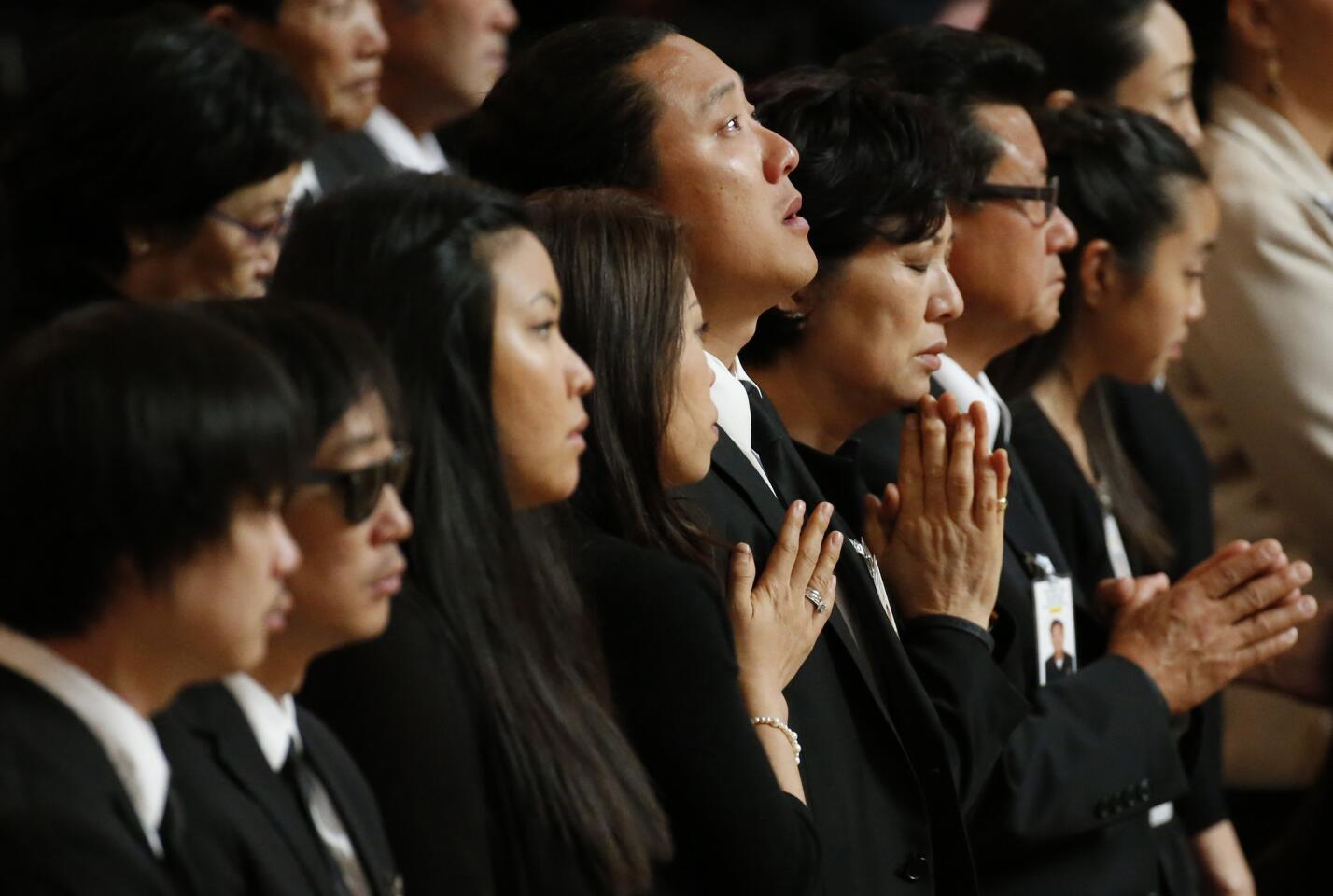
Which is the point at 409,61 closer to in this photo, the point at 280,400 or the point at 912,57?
the point at 912,57

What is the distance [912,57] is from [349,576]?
1.75 meters

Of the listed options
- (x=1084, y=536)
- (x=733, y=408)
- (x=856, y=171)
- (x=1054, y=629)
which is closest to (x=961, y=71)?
(x=856, y=171)

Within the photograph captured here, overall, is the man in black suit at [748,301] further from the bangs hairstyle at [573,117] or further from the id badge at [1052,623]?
Result: the id badge at [1052,623]

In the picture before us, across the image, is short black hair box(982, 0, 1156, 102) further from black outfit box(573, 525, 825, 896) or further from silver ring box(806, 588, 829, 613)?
black outfit box(573, 525, 825, 896)

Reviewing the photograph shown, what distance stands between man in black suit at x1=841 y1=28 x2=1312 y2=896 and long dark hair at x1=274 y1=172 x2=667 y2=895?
0.90 m

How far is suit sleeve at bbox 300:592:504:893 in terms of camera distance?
154 cm

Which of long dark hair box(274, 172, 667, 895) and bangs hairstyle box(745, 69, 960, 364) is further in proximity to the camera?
bangs hairstyle box(745, 69, 960, 364)

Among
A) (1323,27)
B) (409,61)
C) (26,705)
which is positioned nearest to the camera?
(26,705)

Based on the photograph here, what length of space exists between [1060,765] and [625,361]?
3.04ft

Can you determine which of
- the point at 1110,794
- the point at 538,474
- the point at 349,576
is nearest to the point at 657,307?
the point at 538,474

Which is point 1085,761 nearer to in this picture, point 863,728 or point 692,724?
point 863,728

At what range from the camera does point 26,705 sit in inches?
49.1

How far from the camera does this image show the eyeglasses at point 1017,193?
2.78 meters

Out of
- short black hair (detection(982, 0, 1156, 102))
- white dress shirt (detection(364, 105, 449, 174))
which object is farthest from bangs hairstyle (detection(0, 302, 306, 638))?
white dress shirt (detection(364, 105, 449, 174))
